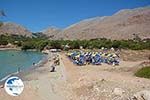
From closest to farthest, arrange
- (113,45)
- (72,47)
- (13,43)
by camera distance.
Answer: (113,45) → (72,47) → (13,43)

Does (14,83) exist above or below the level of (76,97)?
above

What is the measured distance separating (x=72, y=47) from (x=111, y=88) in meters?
106

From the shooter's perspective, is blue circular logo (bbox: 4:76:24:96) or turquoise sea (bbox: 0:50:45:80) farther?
turquoise sea (bbox: 0:50:45:80)

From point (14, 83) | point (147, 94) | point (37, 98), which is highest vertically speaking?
point (14, 83)

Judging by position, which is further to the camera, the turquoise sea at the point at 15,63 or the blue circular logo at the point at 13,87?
the turquoise sea at the point at 15,63

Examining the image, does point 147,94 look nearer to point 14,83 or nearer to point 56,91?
point 14,83

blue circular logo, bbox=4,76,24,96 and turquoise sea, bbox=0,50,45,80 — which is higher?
blue circular logo, bbox=4,76,24,96

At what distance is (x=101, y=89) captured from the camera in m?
21.7

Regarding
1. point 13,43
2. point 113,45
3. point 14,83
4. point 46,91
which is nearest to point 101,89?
point 46,91

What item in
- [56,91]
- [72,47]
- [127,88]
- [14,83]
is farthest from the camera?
[72,47]

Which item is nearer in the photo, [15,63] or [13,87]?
[13,87]

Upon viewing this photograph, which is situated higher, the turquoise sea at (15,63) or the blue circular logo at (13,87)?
the blue circular logo at (13,87)

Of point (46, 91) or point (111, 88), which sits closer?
point (111, 88)

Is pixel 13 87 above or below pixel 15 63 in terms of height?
above
